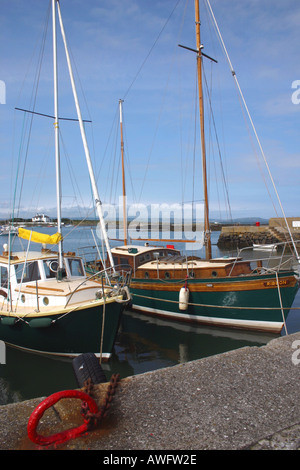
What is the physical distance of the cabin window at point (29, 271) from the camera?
34.7ft

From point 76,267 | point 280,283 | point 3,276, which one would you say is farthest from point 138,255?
point 280,283

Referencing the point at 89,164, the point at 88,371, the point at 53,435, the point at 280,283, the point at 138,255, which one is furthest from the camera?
the point at 138,255

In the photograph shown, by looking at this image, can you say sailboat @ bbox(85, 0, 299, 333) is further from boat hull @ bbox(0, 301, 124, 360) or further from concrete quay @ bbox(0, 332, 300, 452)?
concrete quay @ bbox(0, 332, 300, 452)

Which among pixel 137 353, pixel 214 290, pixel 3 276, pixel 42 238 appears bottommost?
pixel 137 353

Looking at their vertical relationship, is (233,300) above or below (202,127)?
below

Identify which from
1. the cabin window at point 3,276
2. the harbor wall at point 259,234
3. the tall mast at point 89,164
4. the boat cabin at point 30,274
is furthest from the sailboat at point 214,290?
the harbor wall at point 259,234

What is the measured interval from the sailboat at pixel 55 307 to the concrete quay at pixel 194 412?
423 centimetres

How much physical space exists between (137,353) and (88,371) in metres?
6.11

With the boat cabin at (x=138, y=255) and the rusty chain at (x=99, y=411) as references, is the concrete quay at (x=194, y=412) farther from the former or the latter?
the boat cabin at (x=138, y=255)

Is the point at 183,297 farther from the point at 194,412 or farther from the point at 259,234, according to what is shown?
the point at 259,234

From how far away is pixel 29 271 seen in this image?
10.7m

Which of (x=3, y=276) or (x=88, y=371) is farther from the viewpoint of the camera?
(x=3, y=276)
